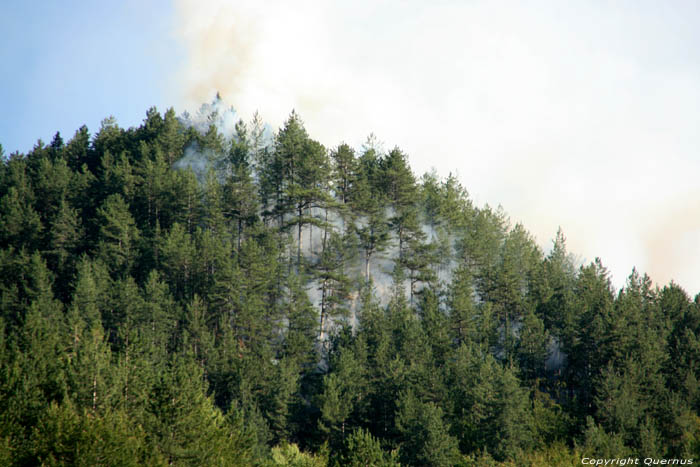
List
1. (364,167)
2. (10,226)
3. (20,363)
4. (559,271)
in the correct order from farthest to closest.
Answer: (364,167) → (559,271) → (10,226) → (20,363)

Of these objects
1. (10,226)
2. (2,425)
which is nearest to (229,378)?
(2,425)

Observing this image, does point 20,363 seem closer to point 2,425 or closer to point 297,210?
point 2,425

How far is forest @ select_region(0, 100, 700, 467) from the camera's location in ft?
163

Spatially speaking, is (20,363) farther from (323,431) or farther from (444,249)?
(444,249)

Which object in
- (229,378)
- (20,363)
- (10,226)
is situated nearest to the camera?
(20,363)

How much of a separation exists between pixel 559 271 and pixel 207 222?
175ft

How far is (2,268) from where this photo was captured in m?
77.8

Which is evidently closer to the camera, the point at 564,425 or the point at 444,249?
the point at 564,425

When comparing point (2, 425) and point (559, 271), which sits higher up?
point (559, 271)

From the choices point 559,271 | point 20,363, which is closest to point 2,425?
point 20,363

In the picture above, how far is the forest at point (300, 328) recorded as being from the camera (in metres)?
49.8

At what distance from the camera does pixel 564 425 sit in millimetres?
67812

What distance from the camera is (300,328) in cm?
7706

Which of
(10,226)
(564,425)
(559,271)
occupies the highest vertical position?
(10,226)
